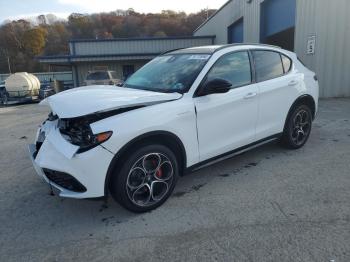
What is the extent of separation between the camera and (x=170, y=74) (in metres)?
4.04

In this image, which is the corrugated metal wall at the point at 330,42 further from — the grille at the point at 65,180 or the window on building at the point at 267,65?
the grille at the point at 65,180

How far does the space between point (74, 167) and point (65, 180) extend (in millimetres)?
290

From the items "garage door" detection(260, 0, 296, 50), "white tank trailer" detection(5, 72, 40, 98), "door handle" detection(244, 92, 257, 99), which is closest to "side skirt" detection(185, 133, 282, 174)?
"door handle" detection(244, 92, 257, 99)

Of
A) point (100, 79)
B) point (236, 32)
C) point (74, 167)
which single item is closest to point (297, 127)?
point (74, 167)

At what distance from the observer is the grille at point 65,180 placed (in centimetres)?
295

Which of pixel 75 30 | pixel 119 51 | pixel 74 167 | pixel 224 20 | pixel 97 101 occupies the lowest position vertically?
pixel 74 167

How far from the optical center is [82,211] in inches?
136

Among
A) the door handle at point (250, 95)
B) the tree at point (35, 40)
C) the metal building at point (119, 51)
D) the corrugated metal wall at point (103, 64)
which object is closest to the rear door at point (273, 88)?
the door handle at point (250, 95)

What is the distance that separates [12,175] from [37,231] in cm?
189

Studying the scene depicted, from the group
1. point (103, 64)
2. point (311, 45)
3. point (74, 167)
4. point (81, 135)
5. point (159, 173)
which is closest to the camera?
point (74, 167)

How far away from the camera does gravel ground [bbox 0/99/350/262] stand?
8.75ft

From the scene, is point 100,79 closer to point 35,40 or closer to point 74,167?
point 74,167

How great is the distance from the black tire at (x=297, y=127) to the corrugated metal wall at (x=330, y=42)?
6.88 metres

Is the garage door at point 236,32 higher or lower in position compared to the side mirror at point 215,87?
higher
